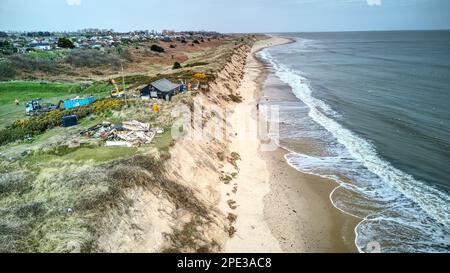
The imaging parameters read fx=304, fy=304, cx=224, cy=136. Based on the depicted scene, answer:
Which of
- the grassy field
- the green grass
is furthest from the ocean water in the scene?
the green grass

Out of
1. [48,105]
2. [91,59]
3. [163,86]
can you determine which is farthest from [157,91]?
[91,59]

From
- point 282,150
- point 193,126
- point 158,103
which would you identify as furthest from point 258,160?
point 158,103

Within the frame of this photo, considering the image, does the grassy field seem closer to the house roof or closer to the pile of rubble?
the house roof

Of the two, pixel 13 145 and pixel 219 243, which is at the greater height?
pixel 13 145

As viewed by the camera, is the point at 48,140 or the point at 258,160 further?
the point at 258,160

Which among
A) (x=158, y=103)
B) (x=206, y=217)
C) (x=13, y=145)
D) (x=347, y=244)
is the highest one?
(x=158, y=103)

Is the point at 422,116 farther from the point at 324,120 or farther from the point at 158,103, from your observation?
the point at 158,103
